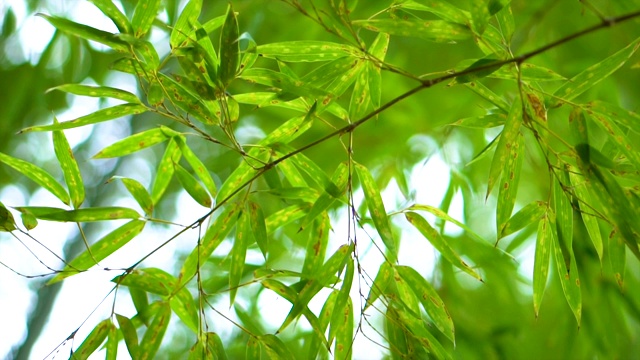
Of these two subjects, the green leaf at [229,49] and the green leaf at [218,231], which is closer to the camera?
the green leaf at [229,49]

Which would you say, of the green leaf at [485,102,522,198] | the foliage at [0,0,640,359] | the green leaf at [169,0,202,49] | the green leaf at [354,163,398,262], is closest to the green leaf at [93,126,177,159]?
the foliage at [0,0,640,359]

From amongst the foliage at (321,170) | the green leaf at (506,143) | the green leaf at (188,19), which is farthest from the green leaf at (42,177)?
the green leaf at (506,143)

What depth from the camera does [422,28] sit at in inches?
27.5

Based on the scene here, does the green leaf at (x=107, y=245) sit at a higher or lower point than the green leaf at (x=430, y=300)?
higher

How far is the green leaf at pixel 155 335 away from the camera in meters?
0.82

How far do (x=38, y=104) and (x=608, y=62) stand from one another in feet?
4.17

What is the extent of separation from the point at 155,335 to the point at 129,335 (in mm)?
31

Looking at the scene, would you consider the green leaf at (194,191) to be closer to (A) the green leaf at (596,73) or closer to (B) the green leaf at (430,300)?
(B) the green leaf at (430,300)

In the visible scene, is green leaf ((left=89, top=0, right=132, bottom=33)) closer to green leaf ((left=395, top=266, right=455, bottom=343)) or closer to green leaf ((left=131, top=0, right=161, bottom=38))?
green leaf ((left=131, top=0, right=161, bottom=38))

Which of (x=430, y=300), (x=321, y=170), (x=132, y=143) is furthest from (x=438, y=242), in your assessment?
(x=132, y=143)

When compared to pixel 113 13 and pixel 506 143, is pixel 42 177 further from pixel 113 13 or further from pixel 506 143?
pixel 506 143

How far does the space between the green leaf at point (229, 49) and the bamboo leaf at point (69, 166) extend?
0.73ft

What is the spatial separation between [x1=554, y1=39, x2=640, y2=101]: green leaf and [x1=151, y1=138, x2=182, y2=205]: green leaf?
1.51 ft

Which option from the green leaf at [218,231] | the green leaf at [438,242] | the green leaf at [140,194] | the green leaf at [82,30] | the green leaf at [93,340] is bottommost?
the green leaf at [93,340]
